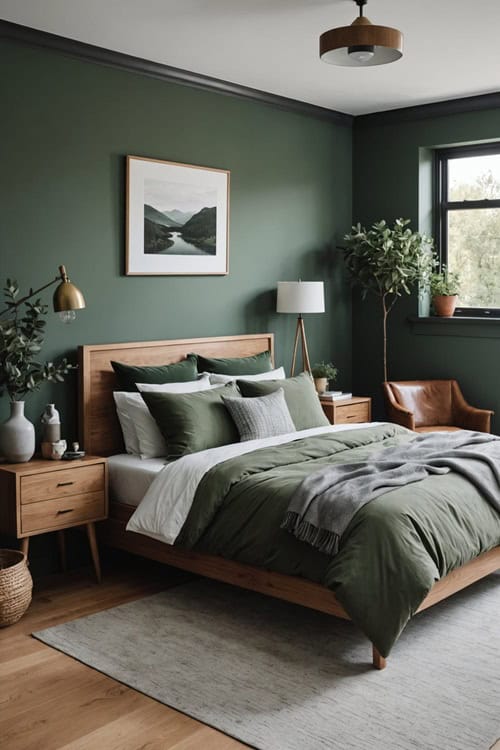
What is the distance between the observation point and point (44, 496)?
4.16 m

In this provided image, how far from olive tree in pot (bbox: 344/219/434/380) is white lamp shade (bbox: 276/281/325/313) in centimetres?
57

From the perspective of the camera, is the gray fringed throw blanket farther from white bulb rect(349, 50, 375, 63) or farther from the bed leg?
white bulb rect(349, 50, 375, 63)

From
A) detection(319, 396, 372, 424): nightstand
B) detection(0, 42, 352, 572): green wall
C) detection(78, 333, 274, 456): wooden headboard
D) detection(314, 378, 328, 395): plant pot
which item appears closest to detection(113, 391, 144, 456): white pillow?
detection(78, 333, 274, 456): wooden headboard

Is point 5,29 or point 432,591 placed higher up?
point 5,29

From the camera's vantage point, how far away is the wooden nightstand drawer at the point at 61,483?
13.4 feet

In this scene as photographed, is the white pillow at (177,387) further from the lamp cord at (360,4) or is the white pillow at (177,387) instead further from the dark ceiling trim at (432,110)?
the dark ceiling trim at (432,110)

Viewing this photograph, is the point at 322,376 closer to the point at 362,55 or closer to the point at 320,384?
the point at 320,384

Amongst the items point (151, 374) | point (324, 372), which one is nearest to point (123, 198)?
point (151, 374)

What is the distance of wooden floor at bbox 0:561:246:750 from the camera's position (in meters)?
2.94

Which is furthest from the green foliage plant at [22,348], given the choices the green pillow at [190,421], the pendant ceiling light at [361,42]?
the pendant ceiling light at [361,42]

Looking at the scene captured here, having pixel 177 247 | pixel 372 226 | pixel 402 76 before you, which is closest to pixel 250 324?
pixel 177 247

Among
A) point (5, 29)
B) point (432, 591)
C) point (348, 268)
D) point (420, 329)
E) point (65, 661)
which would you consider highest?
point (5, 29)

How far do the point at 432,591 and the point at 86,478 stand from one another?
70.5 inches

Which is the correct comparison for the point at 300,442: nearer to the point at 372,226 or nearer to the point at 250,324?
the point at 250,324
